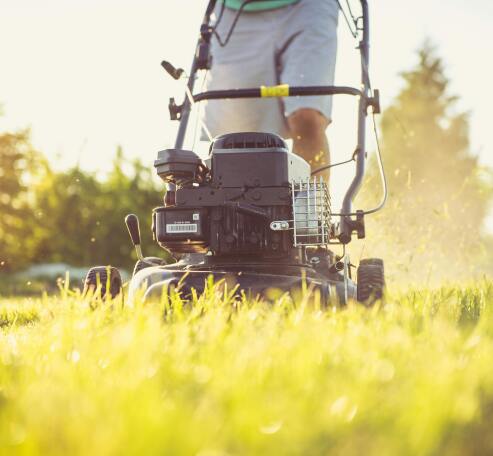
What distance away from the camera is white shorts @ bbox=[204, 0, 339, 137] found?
3.01 meters

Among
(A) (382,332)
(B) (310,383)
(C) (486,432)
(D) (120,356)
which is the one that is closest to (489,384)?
(C) (486,432)

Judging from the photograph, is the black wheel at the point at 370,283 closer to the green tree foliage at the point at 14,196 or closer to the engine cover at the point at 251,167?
the engine cover at the point at 251,167

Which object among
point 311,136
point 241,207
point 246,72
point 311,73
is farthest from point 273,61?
point 241,207

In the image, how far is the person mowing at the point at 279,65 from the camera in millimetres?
3006

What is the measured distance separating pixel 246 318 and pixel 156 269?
80 cm

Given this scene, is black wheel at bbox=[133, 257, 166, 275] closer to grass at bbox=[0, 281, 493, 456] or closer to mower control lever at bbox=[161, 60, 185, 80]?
mower control lever at bbox=[161, 60, 185, 80]

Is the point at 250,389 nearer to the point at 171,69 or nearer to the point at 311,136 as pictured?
the point at 311,136

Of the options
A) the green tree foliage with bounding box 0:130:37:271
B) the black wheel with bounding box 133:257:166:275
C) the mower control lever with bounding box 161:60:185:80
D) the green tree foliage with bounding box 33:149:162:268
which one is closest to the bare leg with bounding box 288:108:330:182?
the mower control lever with bounding box 161:60:185:80

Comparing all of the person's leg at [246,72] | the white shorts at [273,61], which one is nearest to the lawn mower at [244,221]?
the white shorts at [273,61]

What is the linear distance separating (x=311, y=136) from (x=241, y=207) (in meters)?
0.88

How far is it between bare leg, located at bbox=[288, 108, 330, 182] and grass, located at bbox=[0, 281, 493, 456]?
1467 mm

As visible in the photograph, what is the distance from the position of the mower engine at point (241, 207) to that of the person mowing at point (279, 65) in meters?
0.68

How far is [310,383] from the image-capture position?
102cm

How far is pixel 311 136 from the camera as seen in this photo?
9.91 feet
